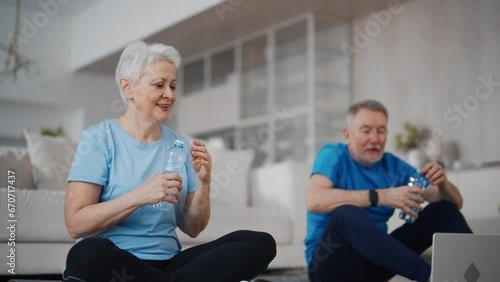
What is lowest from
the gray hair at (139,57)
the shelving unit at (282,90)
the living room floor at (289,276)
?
the living room floor at (289,276)

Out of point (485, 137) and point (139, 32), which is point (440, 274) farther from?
point (139, 32)

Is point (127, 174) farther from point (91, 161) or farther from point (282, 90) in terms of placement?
point (282, 90)

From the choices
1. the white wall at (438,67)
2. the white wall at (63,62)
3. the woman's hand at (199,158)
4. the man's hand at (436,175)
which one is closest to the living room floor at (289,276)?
the man's hand at (436,175)

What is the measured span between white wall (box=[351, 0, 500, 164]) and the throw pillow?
3125 millimetres

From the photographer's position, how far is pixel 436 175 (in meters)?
2.36

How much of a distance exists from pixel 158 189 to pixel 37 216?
1.49 m

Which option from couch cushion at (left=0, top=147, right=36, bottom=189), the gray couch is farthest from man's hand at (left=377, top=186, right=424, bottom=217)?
couch cushion at (left=0, top=147, right=36, bottom=189)

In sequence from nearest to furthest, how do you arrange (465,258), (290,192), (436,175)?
(465,258) < (436,175) < (290,192)

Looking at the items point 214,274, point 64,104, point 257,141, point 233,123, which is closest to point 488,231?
point 214,274

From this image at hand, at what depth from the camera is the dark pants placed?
2072 mm

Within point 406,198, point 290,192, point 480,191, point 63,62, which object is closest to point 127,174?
point 406,198

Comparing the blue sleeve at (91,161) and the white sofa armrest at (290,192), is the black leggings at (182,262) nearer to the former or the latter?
the blue sleeve at (91,161)

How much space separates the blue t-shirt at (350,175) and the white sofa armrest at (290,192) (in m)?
1.21

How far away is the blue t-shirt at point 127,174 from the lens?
171 cm
